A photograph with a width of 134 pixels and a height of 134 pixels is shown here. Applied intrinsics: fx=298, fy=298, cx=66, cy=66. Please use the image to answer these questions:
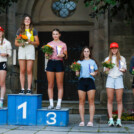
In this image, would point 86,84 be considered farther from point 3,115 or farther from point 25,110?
point 3,115

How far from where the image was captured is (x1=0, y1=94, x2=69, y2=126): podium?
7578 mm

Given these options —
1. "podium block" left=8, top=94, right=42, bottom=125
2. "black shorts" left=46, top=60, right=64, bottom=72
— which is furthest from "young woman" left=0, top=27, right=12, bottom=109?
"black shorts" left=46, top=60, right=64, bottom=72

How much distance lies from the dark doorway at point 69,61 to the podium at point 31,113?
5.37m

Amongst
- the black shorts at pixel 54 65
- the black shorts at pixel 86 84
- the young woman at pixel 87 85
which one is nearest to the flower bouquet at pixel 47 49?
the black shorts at pixel 54 65

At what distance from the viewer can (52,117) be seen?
7.59 m

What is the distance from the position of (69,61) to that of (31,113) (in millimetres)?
5766

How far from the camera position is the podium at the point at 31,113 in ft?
24.9

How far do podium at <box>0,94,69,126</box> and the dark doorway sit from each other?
5367mm

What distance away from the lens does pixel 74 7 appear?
13516 millimetres

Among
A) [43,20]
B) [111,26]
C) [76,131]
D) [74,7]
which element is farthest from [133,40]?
[76,131]

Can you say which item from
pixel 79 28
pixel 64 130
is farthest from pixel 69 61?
pixel 64 130

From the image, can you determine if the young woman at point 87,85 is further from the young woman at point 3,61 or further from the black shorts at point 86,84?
the young woman at point 3,61

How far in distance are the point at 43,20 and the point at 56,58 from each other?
618 centimetres

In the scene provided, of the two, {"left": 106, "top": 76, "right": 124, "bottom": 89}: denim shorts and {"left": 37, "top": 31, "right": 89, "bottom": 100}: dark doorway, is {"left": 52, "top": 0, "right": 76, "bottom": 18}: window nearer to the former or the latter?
{"left": 37, "top": 31, "right": 89, "bottom": 100}: dark doorway
